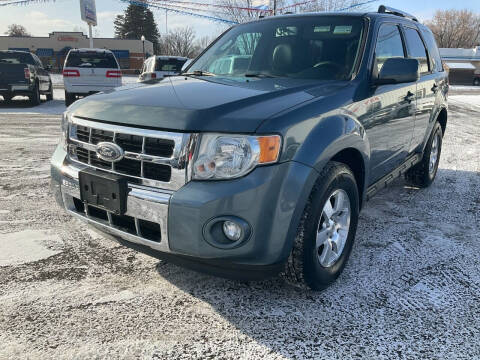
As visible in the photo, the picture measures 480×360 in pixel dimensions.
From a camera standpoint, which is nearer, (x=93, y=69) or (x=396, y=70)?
(x=396, y=70)

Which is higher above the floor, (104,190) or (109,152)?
(109,152)

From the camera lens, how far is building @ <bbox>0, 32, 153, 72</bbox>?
5341 centimetres

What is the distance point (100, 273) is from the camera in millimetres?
2828

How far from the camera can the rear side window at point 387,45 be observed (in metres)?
3.25

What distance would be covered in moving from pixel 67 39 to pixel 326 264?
60.8 meters

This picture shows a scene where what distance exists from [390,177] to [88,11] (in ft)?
98.1

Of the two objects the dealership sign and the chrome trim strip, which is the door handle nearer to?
the chrome trim strip

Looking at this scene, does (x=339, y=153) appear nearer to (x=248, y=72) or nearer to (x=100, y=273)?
(x=248, y=72)

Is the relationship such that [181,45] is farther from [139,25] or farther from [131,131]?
[131,131]

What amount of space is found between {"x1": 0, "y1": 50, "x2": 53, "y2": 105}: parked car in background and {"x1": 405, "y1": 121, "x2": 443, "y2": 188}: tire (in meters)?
11.1

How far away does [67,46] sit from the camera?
54906 millimetres

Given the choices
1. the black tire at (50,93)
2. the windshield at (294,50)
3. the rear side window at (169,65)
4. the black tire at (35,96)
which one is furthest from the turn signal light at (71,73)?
the windshield at (294,50)

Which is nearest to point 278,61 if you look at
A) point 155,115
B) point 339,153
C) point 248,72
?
point 248,72

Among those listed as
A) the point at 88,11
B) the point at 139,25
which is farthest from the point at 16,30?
the point at 88,11
